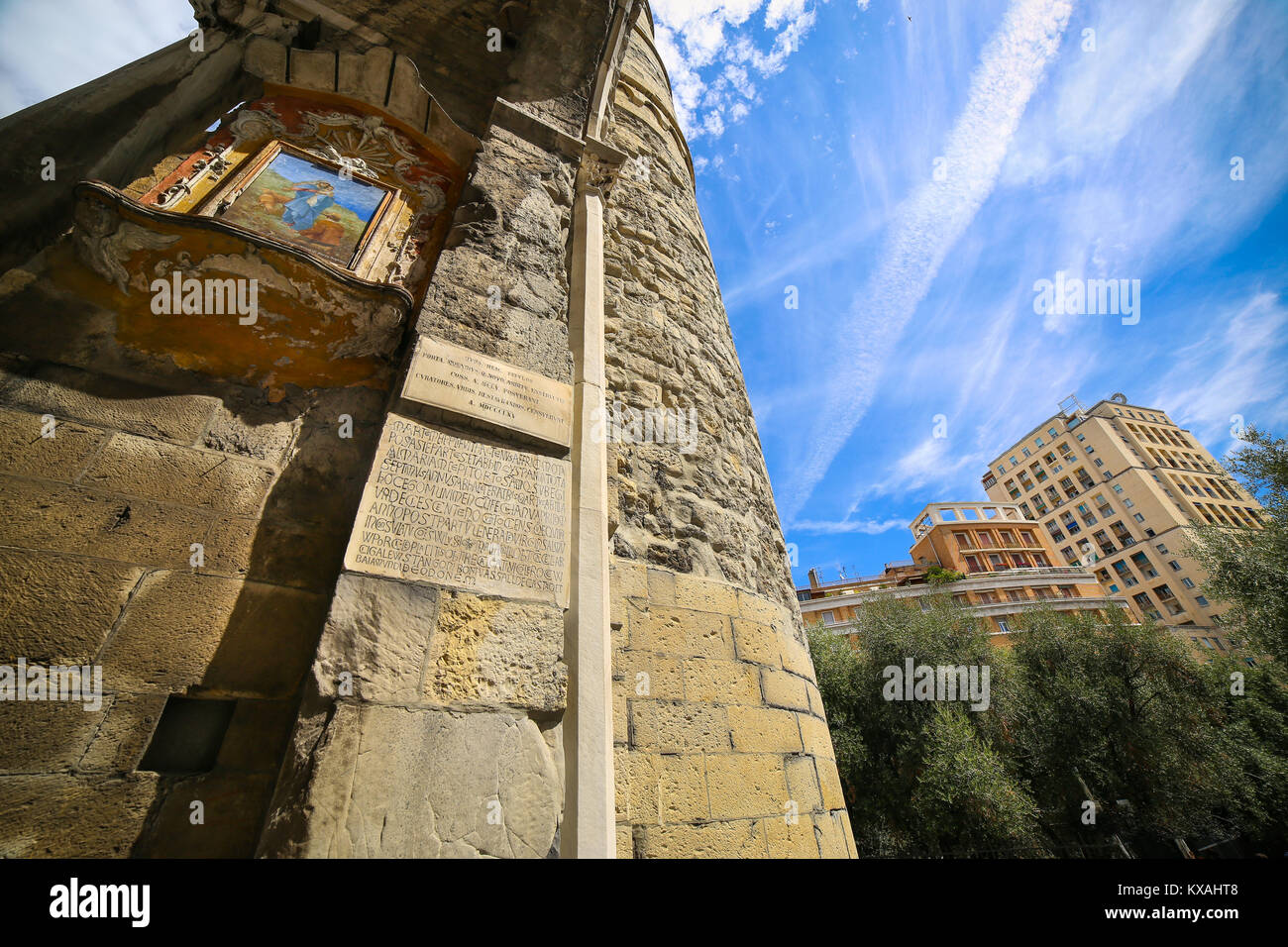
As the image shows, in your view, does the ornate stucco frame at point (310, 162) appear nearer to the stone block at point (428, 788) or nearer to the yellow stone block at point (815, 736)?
the stone block at point (428, 788)

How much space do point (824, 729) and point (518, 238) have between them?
12.3 ft

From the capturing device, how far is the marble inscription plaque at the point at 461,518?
1.78 meters

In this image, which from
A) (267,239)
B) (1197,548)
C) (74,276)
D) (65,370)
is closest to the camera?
(65,370)


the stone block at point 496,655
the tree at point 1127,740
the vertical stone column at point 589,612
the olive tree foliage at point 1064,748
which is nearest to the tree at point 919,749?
the olive tree foliage at point 1064,748

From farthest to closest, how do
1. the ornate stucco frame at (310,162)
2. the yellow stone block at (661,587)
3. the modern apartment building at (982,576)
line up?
the modern apartment building at (982,576), the yellow stone block at (661,587), the ornate stucco frame at (310,162)

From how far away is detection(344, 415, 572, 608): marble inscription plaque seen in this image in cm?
178

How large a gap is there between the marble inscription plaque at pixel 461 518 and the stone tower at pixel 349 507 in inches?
0.5

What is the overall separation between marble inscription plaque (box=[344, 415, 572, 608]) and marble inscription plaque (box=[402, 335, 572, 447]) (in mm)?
139

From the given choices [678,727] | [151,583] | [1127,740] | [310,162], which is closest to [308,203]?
[310,162]

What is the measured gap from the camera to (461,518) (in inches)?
76.0

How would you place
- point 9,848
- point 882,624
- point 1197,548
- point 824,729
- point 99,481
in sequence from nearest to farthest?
1. point 9,848
2. point 99,481
3. point 824,729
4. point 1197,548
5. point 882,624

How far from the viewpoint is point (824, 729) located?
3.51 m

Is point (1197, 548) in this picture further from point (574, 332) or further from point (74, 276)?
point (74, 276)
